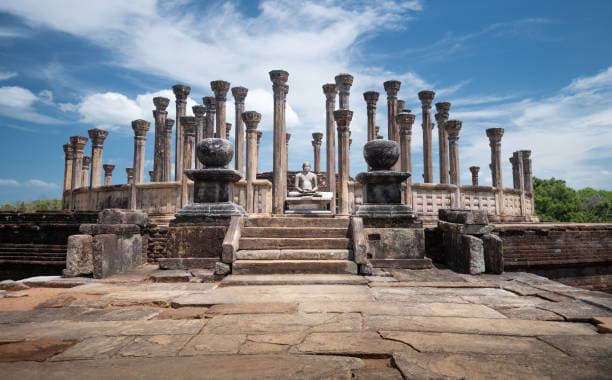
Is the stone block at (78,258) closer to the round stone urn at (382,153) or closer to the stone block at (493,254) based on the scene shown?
the round stone urn at (382,153)

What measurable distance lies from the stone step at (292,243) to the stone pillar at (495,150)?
535 inches

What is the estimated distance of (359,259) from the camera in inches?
241

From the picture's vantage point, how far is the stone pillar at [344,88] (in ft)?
60.4

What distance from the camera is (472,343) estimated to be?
8.87 feet

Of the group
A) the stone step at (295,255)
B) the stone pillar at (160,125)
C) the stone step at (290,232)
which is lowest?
the stone step at (295,255)

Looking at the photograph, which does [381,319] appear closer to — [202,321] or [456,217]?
[202,321]

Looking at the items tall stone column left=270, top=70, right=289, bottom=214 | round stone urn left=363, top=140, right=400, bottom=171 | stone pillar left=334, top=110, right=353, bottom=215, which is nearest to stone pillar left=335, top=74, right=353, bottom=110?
tall stone column left=270, top=70, right=289, bottom=214

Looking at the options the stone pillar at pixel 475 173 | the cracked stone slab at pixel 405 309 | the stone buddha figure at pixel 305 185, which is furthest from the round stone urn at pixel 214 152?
the stone pillar at pixel 475 173

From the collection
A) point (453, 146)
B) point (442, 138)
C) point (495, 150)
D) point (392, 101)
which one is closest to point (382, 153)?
point (453, 146)

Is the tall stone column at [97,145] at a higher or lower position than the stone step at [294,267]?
higher

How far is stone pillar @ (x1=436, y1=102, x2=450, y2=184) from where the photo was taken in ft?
62.2

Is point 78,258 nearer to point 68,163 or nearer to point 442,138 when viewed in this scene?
point 442,138

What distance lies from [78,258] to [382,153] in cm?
543

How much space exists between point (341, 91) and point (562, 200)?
29769mm
